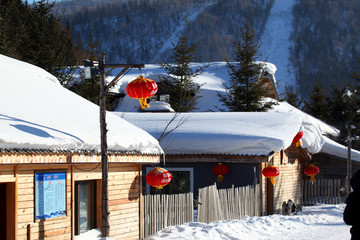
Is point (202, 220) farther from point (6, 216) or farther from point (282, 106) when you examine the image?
point (282, 106)

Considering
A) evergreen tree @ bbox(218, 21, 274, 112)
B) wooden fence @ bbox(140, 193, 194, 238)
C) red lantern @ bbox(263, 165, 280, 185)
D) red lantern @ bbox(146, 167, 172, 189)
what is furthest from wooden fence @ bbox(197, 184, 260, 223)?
evergreen tree @ bbox(218, 21, 274, 112)

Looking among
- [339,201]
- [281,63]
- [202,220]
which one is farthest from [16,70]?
[281,63]

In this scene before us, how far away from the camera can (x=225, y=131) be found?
19.6 m

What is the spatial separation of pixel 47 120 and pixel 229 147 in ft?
30.2

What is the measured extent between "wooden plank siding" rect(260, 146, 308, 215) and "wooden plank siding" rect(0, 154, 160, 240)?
6.86 metres

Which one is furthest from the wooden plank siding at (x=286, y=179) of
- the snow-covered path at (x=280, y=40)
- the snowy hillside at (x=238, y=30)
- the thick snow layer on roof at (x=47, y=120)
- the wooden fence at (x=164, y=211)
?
the snowy hillside at (x=238, y=30)

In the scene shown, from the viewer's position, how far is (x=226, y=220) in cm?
1603

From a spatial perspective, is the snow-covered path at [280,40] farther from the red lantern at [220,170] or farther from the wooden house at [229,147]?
the red lantern at [220,170]

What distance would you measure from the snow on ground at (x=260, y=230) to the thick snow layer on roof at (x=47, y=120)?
7.38 feet

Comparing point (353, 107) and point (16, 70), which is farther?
point (353, 107)

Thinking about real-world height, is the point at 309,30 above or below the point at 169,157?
above

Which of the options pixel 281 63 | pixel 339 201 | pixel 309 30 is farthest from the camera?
pixel 309 30

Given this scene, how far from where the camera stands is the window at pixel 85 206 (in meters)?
11.6

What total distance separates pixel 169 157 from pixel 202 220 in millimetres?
4229
